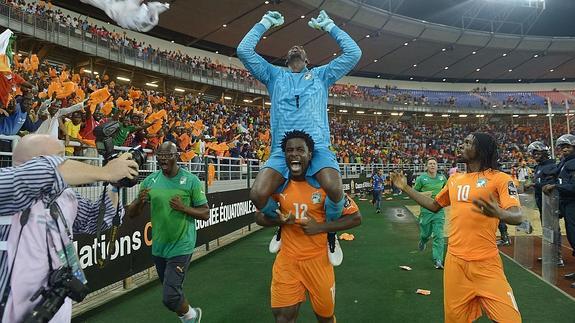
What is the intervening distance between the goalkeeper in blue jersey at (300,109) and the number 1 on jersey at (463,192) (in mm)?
1060

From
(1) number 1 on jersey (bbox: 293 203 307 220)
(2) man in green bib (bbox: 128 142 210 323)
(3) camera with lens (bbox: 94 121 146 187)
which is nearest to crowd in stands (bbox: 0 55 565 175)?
(3) camera with lens (bbox: 94 121 146 187)

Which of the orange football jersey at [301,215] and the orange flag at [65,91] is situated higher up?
the orange flag at [65,91]

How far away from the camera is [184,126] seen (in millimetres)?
12234

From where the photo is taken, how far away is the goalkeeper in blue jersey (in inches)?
130

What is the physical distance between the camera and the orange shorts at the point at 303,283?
321 cm

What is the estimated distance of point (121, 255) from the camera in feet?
20.5

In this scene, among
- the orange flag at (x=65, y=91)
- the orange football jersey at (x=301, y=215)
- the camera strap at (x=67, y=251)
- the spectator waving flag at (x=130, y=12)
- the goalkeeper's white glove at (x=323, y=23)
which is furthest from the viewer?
the orange flag at (x=65, y=91)

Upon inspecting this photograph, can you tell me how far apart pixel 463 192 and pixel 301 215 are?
1.39 meters

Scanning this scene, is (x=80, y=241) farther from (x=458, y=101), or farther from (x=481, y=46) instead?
(x=458, y=101)

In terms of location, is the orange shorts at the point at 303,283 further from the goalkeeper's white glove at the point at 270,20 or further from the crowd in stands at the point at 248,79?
the crowd in stands at the point at 248,79

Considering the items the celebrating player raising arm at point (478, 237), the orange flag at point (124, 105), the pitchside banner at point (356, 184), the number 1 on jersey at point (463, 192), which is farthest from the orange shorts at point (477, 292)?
the pitchside banner at point (356, 184)

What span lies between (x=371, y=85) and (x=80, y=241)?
46.2 m

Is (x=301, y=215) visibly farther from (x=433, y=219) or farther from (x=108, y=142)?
(x=433, y=219)

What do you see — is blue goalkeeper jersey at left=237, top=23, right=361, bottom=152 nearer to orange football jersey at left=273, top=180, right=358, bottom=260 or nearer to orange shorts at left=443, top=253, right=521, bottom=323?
orange football jersey at left=273, top=180, right=358, bottom=260
